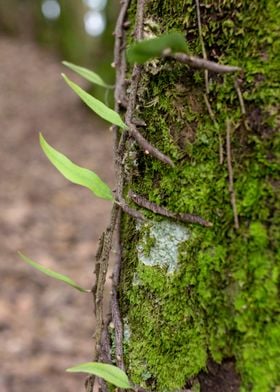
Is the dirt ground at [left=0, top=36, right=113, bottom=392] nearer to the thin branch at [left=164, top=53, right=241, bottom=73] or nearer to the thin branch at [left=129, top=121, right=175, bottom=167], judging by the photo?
the thin branch at [left=129, top=121, right=175, bottom=167]

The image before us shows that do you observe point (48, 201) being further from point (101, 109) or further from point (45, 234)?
point (101, 109)

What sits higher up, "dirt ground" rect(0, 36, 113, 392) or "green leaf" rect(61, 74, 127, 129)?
"green leaf" rect(61, 74, 127, 129)

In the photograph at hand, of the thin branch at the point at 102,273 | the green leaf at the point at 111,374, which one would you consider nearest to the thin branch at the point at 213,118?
the thin branch at the point at 102,273

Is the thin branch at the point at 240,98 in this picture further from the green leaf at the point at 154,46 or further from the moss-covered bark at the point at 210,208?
the green leaf at the point at 154,46

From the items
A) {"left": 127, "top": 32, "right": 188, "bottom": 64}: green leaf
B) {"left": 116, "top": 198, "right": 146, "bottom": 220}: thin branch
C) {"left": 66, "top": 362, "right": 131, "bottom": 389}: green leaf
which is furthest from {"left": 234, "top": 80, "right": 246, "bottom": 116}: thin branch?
{"left": 66, "top": 362, "right": 131, "bottom": 389}: green leaf

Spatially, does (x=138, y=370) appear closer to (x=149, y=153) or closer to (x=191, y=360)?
(x=191, y=360)

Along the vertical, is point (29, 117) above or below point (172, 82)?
below

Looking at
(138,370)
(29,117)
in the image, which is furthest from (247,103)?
(29,117)
